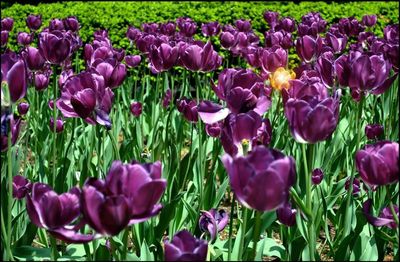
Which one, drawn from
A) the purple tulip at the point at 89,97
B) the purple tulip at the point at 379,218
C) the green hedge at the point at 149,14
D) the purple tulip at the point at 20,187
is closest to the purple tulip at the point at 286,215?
the purple tulip at the point at 379,218

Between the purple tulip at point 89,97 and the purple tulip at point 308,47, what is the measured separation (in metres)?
1.36

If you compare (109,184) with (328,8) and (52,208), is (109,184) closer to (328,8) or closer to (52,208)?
(52,208)

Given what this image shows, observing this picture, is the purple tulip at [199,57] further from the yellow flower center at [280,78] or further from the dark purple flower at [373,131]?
the dark purple flower at [373,131]

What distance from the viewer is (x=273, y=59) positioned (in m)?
2.96

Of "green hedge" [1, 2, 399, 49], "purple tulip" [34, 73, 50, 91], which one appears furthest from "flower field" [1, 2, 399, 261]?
"green hedge" [1, 2, 399, 49]

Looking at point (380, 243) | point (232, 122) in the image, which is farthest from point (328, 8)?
point (232, 122)

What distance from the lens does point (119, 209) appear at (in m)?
1.26

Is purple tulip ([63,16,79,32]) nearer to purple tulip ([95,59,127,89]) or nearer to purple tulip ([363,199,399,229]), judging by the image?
purple tulip ([95,59,127,89])

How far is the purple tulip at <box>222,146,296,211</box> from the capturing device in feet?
4.20

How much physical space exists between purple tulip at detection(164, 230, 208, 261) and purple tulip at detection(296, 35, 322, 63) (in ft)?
6.35

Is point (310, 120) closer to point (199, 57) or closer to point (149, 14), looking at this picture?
point (199, 57)

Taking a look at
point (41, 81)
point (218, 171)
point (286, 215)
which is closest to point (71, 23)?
point (41, 81)

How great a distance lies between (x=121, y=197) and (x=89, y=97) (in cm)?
76

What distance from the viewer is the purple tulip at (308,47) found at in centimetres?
313
